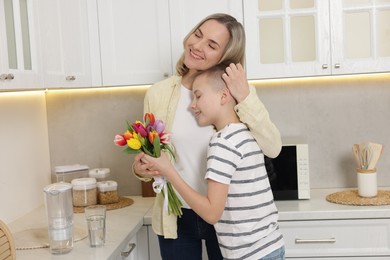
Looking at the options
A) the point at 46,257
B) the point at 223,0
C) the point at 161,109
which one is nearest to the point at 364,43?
the point at 223,0

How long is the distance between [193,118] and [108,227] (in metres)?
0.66

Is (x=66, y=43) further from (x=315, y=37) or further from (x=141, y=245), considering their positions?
(x=315, y=37)

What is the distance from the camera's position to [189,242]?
2055mm

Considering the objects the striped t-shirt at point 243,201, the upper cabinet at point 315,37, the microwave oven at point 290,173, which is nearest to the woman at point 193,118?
the striped t-shirt at point 243,201

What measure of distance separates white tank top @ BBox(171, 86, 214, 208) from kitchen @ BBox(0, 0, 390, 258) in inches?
27.2

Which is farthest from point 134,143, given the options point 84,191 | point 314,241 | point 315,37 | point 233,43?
point 315,37

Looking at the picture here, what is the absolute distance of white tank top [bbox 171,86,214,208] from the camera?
6.40 feet

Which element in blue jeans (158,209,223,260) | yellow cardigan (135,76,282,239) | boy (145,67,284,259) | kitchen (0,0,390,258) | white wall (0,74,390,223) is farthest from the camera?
white wall (0,74,390,223)

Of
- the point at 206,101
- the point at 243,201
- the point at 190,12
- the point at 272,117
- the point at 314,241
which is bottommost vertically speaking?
the point at 314,241

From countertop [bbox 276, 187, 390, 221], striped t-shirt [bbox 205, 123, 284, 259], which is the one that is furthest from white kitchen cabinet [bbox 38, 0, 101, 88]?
countertop [bbox 276, 187, 390, 221]

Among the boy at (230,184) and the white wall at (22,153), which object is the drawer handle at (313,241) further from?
the white wall at (22,153)

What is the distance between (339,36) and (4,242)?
176 centimetres

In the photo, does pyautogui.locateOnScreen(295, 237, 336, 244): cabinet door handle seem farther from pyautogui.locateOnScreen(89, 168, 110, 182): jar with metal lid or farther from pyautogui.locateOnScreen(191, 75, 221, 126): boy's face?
pyautogui.locateOnScreen(89, 168, 110, 182): jar with metal lid

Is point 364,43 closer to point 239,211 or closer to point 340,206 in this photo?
point 340,206
